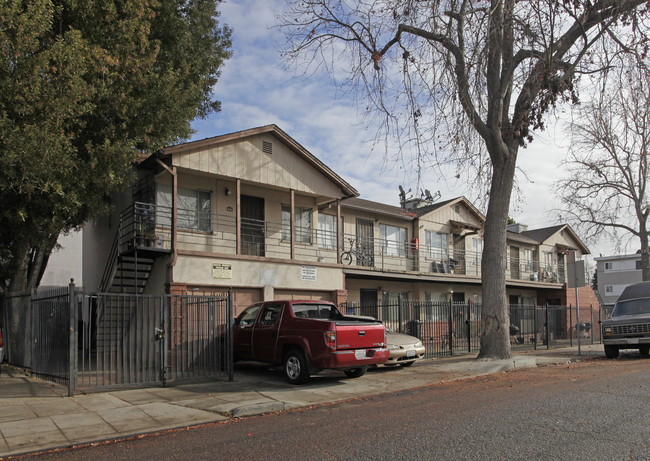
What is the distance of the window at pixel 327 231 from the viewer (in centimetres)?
2098

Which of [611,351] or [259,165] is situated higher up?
[259,165]

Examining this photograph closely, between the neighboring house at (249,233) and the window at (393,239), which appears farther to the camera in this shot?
the window at (393,239)

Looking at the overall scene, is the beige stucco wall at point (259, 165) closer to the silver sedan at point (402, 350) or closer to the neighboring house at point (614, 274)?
the silver sedan at point (402, 350)

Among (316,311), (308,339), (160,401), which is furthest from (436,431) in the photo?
(316,311)

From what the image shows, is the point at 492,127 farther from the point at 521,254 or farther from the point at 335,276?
the point at 521,254

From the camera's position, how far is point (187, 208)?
17250 mm

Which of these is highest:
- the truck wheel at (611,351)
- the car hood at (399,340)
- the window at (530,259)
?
the window at (530,259)

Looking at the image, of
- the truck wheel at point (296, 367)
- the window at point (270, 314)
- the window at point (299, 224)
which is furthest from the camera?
the window at point (299, 224)

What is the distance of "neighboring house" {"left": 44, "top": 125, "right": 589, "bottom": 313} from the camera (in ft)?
51.6

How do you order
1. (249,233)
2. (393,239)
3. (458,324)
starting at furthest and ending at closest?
1. (393,239)
2. (249,233)
3. (458,324)

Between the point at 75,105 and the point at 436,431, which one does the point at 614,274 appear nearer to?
the point at 436,431

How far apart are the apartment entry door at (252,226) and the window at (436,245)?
10.8m

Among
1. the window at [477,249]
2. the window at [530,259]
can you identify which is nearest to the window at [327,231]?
the window at [477,249]

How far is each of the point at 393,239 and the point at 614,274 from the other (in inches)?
2025
